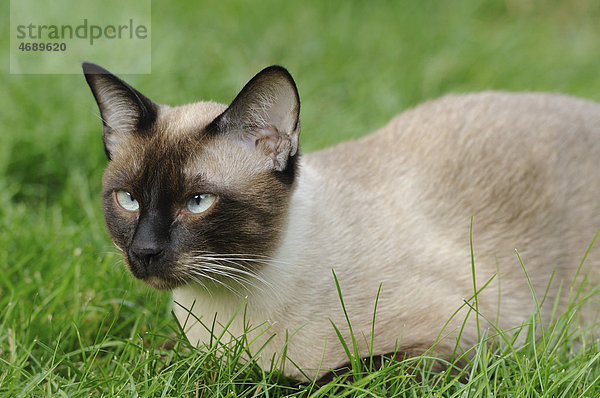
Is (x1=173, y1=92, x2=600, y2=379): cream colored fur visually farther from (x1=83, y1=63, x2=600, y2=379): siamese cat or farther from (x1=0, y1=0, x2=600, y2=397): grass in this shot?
(x1=0, y1=0, x2=600, y2=397): grass

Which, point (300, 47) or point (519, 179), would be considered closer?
point (519, 179)

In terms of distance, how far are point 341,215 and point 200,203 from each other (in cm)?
62

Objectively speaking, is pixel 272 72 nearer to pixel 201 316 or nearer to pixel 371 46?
pixel 201 316

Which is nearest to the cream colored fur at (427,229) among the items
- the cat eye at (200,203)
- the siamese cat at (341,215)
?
the siamese cat at (341,215)

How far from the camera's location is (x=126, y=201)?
2.26 m

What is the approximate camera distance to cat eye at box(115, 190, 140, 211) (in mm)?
2240

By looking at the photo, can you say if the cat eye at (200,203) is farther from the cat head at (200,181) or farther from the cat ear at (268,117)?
the cat ear at (268,117)

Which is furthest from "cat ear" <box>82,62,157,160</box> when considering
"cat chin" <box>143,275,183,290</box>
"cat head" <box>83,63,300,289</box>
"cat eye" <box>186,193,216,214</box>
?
"cat chin" <box>143,275,183,290</box>

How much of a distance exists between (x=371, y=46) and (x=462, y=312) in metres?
2.89

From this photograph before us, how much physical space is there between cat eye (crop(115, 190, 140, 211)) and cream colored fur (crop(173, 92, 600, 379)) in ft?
1.19

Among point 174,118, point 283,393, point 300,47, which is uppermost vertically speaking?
point 300,47

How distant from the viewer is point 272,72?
217 cm

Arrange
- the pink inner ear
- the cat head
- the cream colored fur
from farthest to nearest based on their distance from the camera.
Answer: the cream colored fur, the pink inner ear, the cat head

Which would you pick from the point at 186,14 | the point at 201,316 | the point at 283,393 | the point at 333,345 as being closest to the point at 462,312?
the point at 333,345
